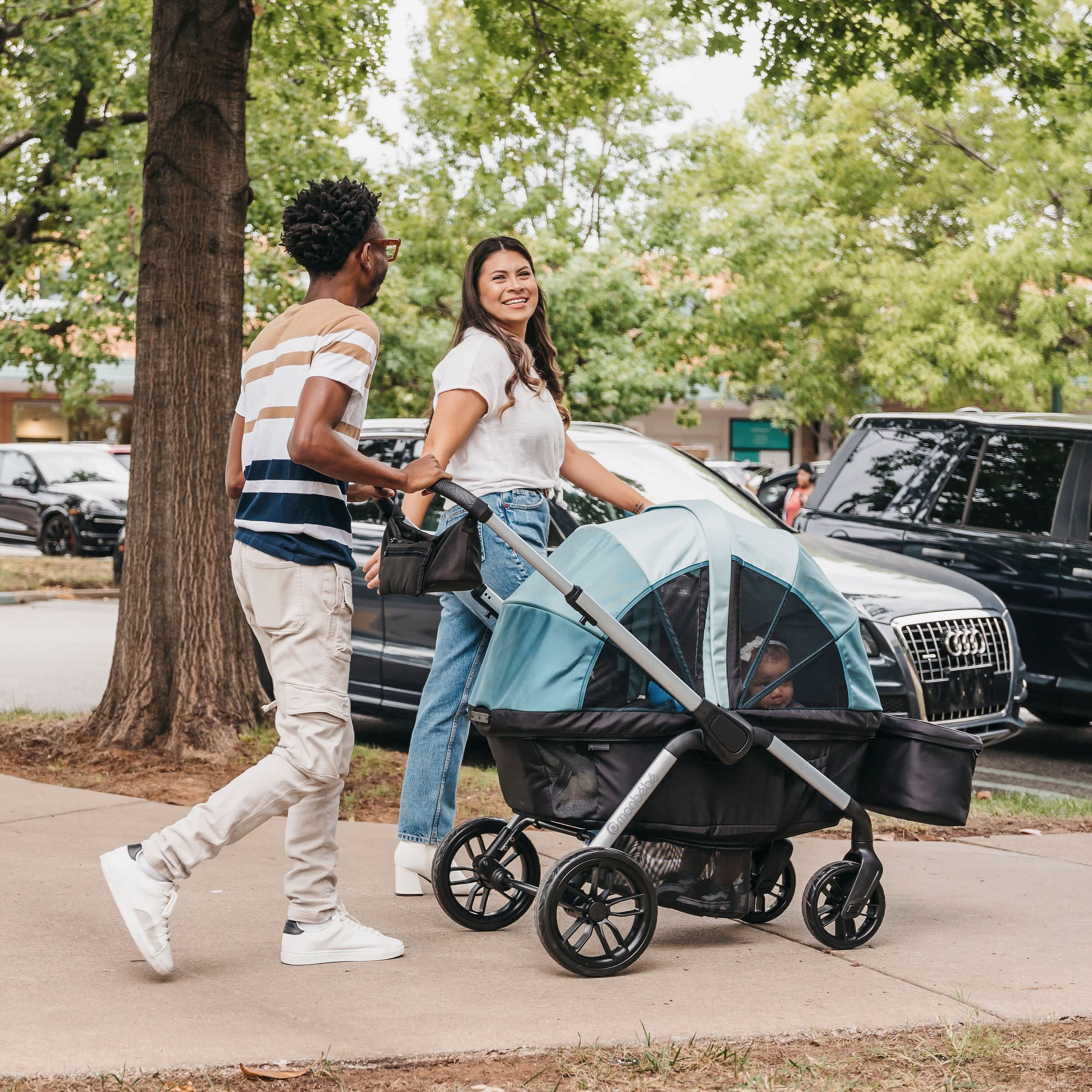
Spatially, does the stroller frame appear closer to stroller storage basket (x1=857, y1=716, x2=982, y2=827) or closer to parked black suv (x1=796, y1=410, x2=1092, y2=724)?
stroller storage basket (x1=857, y1=716, x2=982, y2=827)

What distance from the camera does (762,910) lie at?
4.49m

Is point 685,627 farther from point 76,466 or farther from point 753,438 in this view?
point 753,438

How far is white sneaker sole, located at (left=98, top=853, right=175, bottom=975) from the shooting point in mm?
3756

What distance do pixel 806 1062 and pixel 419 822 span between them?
5.75ft

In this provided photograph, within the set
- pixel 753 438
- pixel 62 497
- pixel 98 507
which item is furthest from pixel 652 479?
pixel 753 438

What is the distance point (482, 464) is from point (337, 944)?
1.49 metres

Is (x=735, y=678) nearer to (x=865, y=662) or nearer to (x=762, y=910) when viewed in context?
(x=865, y=662)

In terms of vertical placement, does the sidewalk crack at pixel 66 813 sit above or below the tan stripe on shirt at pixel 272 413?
below

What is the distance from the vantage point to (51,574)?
19734 millimetres

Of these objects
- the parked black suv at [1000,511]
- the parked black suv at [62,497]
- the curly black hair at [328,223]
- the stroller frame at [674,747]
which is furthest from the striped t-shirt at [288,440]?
the parked black suv at [62,497]

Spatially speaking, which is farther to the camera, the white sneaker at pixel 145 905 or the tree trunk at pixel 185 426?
the tree trunk at pixel 185 426

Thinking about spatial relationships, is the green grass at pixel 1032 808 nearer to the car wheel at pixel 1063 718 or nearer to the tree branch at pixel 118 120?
the car wheel at pixel 1063 718

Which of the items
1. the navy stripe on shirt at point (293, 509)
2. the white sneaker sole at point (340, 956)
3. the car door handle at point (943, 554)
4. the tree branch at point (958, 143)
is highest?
the tree branch at point (958, 143)

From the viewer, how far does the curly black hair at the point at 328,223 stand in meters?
4.04
